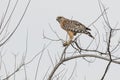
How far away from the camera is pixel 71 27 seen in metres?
8.21

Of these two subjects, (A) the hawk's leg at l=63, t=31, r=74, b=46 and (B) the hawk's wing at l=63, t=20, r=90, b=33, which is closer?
(A) the hawk's leg at l=63, t=31, r=74, b=46

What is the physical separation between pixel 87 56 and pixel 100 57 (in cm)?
23

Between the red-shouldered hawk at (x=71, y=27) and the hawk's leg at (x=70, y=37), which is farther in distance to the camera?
the red-shouldered hawk at (x=71, y=27)

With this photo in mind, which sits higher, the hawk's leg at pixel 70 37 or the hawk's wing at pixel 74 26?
the hawk's wing at pixel 74 26

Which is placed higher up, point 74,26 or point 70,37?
point 74,26

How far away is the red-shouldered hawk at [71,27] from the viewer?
25.1 feet

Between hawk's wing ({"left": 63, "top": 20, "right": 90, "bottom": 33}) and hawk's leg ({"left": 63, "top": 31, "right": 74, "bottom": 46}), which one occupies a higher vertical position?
hawk's wing ({"left": 63, "top": 20, "right": 90, "bottom": 33})

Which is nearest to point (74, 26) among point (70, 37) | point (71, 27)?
point (71, 27)

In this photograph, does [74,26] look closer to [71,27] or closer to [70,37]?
[71,27]

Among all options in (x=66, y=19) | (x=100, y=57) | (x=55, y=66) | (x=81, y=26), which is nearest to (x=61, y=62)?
(x=55, y=66)

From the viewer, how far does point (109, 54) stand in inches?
253

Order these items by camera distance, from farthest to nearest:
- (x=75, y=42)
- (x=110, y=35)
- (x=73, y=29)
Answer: (x=73, y=29) < (x=75, y=42) < (x=110, y=35)

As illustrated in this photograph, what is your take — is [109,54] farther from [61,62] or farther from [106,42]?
[61,62]

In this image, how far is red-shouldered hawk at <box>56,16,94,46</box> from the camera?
7.66 metres
